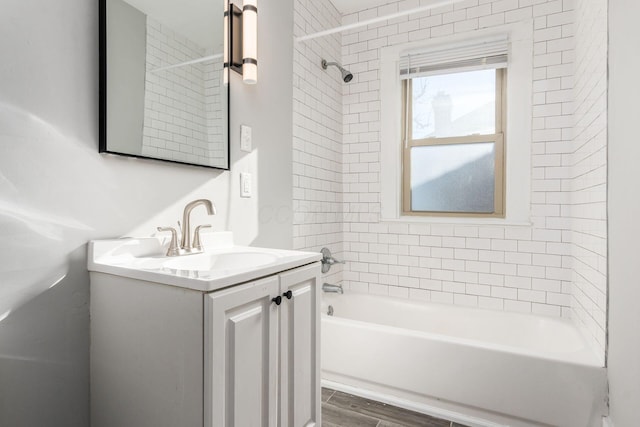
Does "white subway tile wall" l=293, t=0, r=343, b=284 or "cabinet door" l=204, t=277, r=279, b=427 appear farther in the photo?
"white subway tile wall" l=293, t=0, r=343, b=284

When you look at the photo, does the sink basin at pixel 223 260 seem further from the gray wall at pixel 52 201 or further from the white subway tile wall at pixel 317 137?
the white subway tile wall at pixel 317 137

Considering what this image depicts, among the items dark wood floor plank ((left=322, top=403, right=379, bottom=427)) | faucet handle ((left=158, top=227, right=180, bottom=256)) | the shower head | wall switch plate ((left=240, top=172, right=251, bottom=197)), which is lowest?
dark wood floor plank ((left=322, top=403, right=379, bottom=427))

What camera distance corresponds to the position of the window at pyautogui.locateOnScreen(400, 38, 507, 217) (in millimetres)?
2648

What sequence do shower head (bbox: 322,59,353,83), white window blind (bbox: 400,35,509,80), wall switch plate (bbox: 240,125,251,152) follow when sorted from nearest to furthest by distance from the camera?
wall switch plate (bbox: 240,125,251,152)
white window blind (bbox: 400,35,509,80)
shower head (bbox: 322,59,353,83)

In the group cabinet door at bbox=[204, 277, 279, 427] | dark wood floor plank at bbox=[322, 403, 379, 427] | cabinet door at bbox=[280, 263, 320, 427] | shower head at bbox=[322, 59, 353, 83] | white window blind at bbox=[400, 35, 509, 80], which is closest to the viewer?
cabinet door at bbox=[204, 277, 279, 427]

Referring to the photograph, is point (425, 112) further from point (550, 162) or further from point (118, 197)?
point (118, 197)

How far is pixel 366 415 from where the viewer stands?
1.87m

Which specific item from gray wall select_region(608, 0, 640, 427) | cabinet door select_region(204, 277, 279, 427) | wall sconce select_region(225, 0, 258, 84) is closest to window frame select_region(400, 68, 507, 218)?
gray wall select_region(608, 0, 640, 427)

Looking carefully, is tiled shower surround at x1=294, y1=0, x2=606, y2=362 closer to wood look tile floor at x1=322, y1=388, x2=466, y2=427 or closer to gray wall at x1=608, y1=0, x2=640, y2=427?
gray wall at x1=608, y1=0, x2=640, y2=427

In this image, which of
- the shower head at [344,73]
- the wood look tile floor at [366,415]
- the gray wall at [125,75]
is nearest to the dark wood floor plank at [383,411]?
the wood look tile floor at [366,415]

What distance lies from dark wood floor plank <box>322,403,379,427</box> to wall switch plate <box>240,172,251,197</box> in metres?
1.23

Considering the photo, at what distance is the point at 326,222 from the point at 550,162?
162 centimetres

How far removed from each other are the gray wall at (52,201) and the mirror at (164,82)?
0.05 m

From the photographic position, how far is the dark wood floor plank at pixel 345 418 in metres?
1.79
